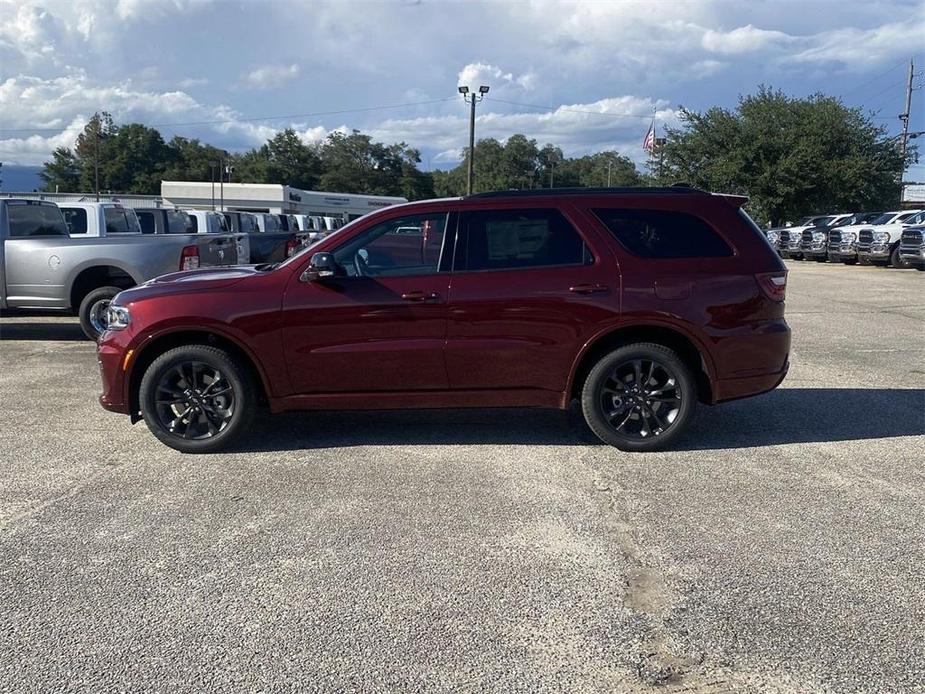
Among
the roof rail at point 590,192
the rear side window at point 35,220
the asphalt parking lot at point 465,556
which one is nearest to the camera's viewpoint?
the asphalt parking lot at point 465,556

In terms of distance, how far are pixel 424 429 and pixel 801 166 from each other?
128 ft

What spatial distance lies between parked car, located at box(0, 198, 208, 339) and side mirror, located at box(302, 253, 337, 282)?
5333 mm

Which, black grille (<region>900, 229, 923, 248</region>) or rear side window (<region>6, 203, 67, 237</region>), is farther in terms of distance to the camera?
black grille (<region>900, 229, 923, 248</region>)

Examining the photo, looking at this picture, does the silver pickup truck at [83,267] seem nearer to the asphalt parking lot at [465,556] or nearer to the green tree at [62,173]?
the asphalt parking lot at [465,556]

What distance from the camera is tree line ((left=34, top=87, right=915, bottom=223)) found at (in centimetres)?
4041

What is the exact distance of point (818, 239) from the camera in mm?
29578

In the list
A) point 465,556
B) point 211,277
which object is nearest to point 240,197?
point 211,277

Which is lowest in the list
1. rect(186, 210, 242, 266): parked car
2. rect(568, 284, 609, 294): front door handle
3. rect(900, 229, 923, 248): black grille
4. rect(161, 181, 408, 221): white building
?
rect(568, 284, 609, 294): front door handle

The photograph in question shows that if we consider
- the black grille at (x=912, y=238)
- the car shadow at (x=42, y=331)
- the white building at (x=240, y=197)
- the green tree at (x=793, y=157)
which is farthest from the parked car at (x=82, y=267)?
the white building at (x=240, y=197)

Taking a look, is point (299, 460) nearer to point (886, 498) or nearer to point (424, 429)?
point (424, 429)

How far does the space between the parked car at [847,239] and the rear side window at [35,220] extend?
24132 millimetres

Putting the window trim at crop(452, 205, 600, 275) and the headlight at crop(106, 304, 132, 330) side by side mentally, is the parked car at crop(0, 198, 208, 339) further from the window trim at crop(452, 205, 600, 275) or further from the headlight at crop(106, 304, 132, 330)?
the window trim at crop(452, 205, 600, 275)

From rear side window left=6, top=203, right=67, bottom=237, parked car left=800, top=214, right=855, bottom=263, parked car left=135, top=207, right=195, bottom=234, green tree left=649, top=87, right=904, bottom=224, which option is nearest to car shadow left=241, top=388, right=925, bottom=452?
rear side window left=6, top=203, right=67, bottom=237

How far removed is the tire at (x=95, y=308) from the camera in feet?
33.3
